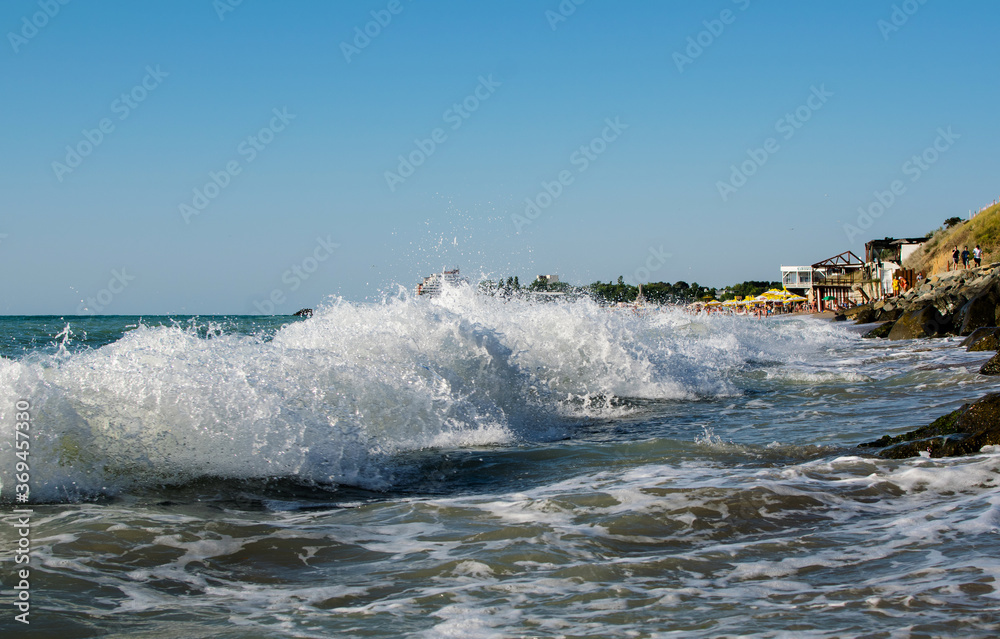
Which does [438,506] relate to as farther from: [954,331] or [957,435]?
[954,331]

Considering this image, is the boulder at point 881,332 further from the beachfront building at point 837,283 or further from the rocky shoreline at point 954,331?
the beachfront building at point 837,283

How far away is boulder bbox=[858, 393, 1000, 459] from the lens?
20.2 feet

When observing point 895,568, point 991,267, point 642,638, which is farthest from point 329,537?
point 991,267

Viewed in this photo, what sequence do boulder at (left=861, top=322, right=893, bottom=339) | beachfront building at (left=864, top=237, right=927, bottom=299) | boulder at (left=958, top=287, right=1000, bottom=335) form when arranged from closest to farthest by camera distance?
1. boulder at (left=958, top=287, right=1000, bottom=335)
2. boulder at (left=861, top=322, right=893, bottom=339)
3. beachfront building at (left=864, top=237, right=927, bottom=299)

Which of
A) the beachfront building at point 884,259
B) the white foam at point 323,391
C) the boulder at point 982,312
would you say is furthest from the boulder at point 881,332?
the beachfront building at point 884,259

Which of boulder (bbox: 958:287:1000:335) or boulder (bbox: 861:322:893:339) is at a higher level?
boulder (bbox: 958:287:1000:335)

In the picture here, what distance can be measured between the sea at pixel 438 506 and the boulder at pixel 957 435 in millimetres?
251

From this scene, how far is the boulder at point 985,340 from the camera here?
15398mm

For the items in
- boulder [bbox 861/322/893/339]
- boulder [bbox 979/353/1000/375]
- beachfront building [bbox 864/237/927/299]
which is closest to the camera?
boulder [bbox 979/353/1000/375]

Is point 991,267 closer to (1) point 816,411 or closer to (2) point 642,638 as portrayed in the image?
(1) point 816,411

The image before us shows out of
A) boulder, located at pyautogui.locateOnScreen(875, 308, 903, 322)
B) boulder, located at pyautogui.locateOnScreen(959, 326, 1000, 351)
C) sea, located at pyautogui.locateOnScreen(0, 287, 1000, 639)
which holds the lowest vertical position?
sea, located at pyautogui.locateOnScreen(0, 287, 1000, 639)

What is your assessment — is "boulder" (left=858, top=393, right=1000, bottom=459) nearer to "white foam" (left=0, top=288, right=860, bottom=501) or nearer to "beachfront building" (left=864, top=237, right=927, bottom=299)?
"white foam" (left=0, top=288, right=860, bottom=501)

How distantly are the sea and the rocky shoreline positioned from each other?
1.11 ft

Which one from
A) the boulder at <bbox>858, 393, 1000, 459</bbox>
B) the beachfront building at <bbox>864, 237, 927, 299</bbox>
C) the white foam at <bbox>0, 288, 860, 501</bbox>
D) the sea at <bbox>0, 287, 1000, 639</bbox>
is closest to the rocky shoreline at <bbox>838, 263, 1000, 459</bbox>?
the boulder at <bbox>858, 393, 1000, 459</bbox>
